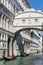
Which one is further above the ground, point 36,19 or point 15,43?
point 36,19

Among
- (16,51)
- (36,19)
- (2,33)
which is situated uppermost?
(36,19)

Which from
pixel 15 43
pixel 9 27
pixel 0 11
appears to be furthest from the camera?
pixel 15 43

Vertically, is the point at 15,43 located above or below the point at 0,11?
below

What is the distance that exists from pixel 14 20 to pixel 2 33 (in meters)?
3.54

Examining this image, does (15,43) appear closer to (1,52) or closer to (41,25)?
(41,25)

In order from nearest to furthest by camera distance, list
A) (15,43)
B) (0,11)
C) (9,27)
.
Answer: (0,11), (9,27), (15,43)

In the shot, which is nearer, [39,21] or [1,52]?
[1,52]

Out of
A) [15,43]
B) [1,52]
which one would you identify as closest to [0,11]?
[1,52]

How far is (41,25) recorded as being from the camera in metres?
18.7

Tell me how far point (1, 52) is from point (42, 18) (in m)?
4.72

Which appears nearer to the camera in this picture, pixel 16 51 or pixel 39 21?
pixel 39 21

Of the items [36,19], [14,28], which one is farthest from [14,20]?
[36,19]

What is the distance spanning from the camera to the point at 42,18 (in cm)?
1875

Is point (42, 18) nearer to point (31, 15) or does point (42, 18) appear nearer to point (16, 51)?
point (31, 15)
